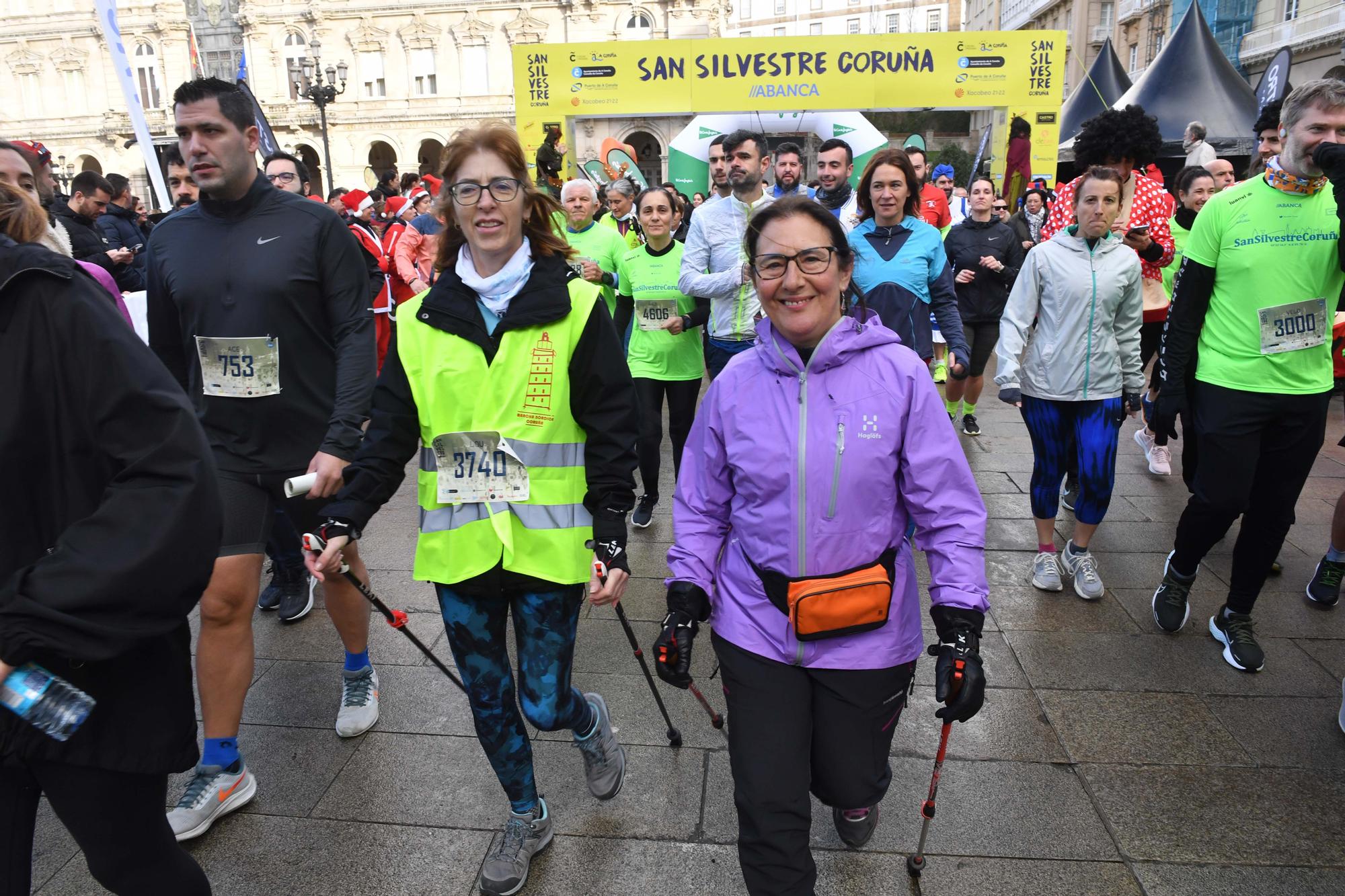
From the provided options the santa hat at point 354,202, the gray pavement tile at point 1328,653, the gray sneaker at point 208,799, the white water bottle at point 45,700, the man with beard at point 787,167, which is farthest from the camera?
the santa hat at point 354,202

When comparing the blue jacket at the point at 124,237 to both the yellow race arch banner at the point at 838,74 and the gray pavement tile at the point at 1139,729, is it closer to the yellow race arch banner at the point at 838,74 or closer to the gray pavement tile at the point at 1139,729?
the gray pavement tile at the point at 1139,729

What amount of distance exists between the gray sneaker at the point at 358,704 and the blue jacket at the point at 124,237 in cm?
568

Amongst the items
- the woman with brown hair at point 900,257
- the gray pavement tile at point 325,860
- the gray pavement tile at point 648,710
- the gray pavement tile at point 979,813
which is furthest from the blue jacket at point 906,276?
the gray pavement tile at point 325,860

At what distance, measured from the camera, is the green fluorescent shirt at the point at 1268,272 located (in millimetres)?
3498

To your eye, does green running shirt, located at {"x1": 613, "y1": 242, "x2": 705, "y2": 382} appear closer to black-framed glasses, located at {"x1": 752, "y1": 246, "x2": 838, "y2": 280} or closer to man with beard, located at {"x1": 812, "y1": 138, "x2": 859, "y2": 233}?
man with beard, located at {"x1": 812, "y1": 138, "x2": 859, "y2": 233}

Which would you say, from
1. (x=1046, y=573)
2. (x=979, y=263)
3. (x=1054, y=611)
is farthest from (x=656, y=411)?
(x=979, y=263)

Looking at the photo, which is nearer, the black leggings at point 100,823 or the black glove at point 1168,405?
the black leggings at point 100,823

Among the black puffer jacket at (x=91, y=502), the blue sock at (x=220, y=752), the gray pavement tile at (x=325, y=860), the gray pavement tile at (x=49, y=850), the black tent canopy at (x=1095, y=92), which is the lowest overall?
the gray pavement tile at (x=325, y=860)

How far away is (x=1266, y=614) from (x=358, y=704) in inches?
157

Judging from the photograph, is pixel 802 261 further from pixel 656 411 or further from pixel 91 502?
pixel 656 411

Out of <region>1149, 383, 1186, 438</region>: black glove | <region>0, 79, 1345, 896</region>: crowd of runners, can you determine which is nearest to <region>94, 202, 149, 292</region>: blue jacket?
<region>0, 79, 1345, 896</region>: crowd of runners

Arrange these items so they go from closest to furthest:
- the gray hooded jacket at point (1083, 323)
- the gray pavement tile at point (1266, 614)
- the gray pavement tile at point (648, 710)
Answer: the gray pavement tile at point (648, 710)
the gray pavement tile at point (1266, 614)
the gray hooded jacket at point (1083, 323)

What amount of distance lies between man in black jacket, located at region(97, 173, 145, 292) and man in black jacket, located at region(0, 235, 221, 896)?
6.78 metres

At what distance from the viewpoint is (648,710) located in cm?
348
